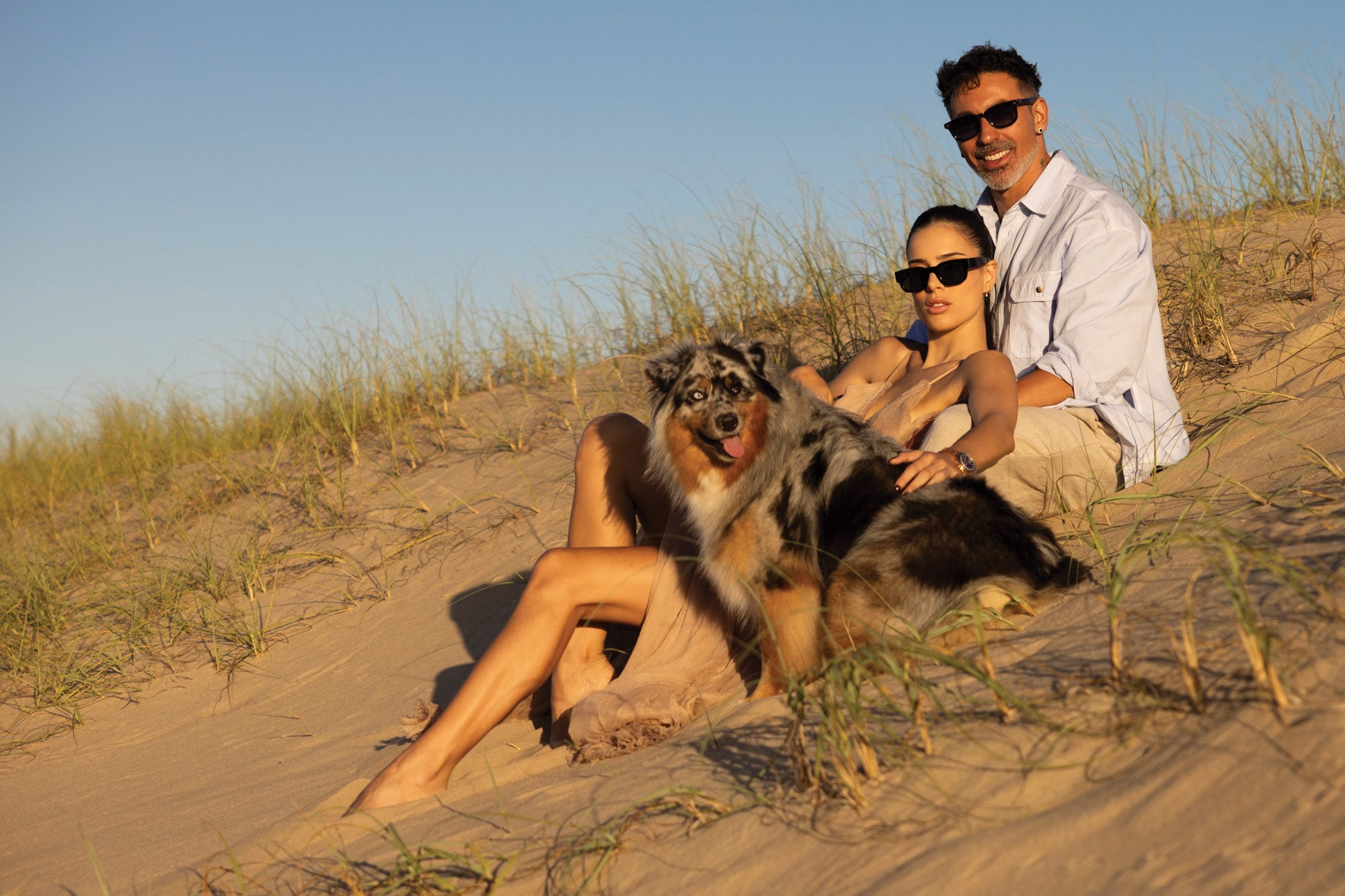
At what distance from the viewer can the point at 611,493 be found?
4.25 metres

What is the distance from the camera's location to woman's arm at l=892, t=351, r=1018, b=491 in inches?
136

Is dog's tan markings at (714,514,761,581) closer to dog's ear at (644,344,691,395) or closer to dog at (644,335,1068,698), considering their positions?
dog at (644,335,1068,698)

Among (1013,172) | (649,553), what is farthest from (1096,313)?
(649,553)

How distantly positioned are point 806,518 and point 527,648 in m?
1.13

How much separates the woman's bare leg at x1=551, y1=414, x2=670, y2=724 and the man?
119 cm

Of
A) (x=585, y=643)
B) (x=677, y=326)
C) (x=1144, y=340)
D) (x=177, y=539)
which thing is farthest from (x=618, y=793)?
(x=177, y=539)

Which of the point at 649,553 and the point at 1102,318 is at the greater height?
the point at 1102,318

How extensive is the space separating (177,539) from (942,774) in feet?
24.7

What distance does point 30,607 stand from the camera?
7.06 m

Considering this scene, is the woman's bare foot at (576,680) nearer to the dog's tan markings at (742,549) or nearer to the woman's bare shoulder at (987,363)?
the dog's tan markings at (742,549)

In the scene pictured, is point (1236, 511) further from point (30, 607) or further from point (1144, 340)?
point (30, 607)

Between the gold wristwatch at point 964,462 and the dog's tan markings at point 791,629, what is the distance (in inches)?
25.4

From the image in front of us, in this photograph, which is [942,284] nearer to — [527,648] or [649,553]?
[649,553]

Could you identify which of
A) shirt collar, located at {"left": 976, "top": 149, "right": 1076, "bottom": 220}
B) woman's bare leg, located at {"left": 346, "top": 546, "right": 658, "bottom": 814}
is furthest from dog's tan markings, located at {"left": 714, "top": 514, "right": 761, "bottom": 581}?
shirt collar, located at {"left": 976, "top": 149, "right": 1076, "bottom": 220}
